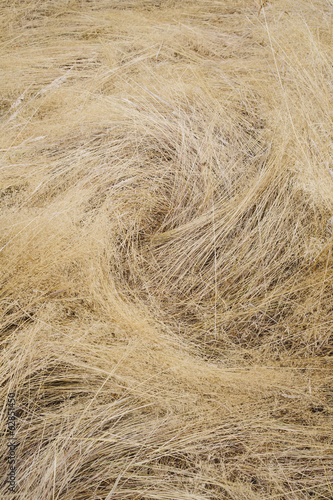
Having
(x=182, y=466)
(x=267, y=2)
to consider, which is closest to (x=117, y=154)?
(x=182, y=466)

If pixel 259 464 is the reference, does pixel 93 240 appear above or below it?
above

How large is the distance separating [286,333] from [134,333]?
67cm

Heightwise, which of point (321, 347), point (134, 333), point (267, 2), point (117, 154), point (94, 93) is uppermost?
point (267, 2)

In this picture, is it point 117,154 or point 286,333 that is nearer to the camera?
point 286,333

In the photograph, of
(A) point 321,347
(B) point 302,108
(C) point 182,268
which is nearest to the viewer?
(A) point 321,347

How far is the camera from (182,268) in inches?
64.4

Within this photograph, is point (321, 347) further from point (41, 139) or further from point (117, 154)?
point (41, 139)

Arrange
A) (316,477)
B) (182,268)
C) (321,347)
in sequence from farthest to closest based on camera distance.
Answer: (182,268) → (321,347) → (316,477)

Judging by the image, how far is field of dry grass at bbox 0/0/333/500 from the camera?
128 centimetres

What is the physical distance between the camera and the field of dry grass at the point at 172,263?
1279 millimetres

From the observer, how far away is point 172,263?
1.65 m

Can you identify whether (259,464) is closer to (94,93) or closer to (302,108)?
(302,108)

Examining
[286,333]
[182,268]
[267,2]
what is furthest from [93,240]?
[267,2]

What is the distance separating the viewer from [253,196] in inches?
67.1
